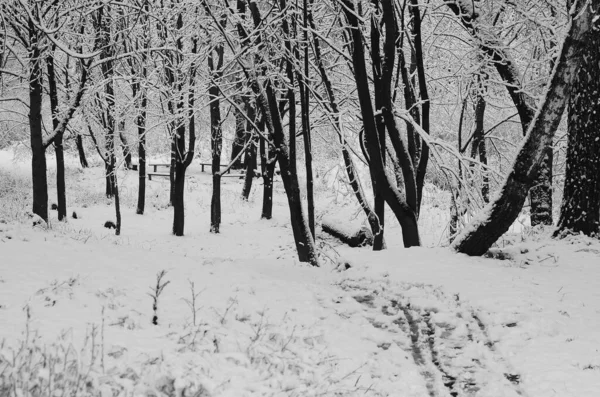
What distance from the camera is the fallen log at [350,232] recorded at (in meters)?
15.5

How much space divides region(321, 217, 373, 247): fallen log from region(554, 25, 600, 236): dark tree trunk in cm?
784

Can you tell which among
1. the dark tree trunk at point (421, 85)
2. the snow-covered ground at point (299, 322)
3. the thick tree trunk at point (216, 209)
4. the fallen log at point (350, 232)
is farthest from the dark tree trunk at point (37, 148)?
the fallen log at point (350, 232)

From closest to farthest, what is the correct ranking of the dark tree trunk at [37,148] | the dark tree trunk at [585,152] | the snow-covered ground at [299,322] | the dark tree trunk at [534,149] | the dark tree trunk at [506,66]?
the snow-covered ground at [299,322]
the dark tree trunk at [534,149]
the dark tree trunk at [585,152]
the dark tree trunk at [506,66]
the dark tree trunk at [37,148]

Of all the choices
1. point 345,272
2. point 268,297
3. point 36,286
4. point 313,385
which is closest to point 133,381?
point 313,385

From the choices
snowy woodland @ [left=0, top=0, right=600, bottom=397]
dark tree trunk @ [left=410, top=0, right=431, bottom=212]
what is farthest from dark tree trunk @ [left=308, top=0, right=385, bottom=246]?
dark tree trunk @ [left=410, top=0, right=431, bottom=212]

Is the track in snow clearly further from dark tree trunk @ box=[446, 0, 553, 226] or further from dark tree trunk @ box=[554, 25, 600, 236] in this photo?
dark tree trunk @ box=[446, 0, 553, 226]

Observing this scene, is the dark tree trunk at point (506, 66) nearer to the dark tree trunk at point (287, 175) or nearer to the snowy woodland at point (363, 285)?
the snowy woodland at point (363, 285)

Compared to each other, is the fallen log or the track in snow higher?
the track in snow

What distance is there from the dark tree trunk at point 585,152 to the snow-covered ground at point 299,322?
407 millimetres

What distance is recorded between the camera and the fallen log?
15469 millimetres

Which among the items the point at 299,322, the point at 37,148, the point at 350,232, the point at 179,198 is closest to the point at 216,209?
the point at 179,198

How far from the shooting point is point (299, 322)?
17.1ft

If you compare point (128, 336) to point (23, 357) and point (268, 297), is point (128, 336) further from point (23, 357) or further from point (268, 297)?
point (268, 297)

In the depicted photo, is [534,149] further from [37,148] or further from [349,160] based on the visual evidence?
[37,148]
